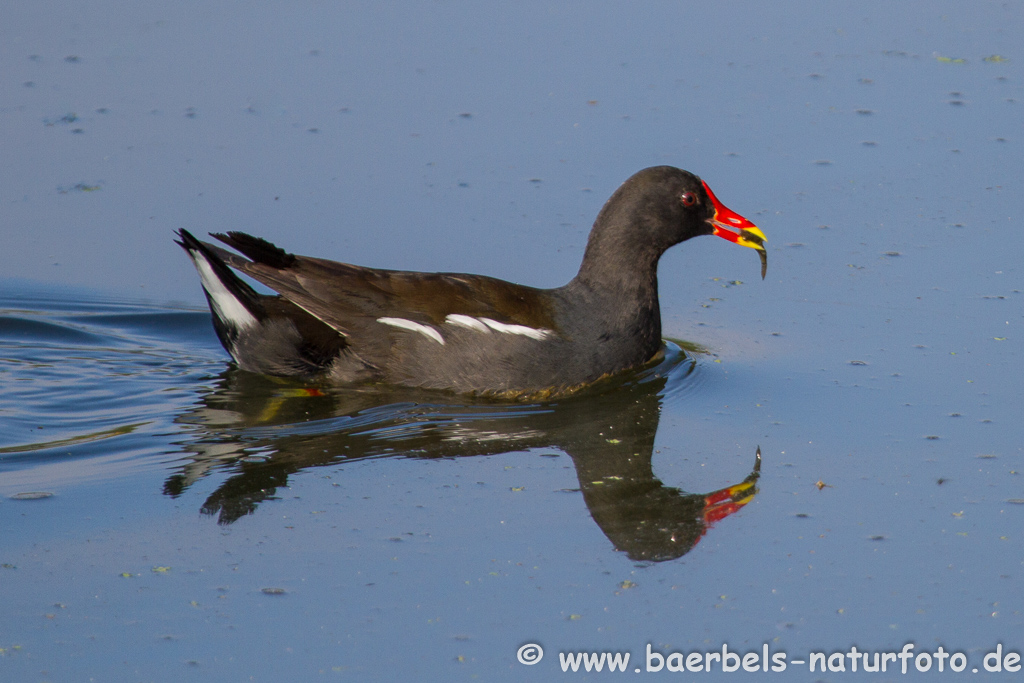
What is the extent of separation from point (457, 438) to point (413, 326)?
Result: 71 cm

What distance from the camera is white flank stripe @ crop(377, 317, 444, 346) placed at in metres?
6.05

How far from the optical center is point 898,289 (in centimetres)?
681

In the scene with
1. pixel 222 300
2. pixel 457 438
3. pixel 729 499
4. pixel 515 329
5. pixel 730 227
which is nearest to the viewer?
pixel 729 499

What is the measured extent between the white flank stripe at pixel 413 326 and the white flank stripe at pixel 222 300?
25.4 inches

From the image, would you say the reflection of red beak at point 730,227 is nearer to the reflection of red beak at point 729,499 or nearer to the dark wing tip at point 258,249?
the reflection of red beak at point 729,499

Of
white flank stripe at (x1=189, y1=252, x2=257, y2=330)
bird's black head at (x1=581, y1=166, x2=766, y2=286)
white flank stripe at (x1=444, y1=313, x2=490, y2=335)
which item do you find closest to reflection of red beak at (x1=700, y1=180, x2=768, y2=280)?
bird's black head at (x1=581, y1=166, x2=766, y2=286)

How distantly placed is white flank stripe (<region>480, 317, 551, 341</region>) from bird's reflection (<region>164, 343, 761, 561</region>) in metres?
0.32

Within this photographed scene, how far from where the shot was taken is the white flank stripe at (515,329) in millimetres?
6000

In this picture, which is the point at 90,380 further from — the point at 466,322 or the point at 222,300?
the point at 466,322

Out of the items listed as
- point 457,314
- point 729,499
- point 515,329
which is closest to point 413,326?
point 457,314

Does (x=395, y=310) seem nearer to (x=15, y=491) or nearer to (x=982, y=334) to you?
(x=15, y=491)

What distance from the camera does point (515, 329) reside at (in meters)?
6.02

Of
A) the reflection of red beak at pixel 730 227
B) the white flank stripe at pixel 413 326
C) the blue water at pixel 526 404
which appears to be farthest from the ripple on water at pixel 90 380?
the reflection of red beak at pixel 730 227

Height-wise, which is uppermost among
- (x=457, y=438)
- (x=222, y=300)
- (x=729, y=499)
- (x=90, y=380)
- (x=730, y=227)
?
(x=730, y=227)
